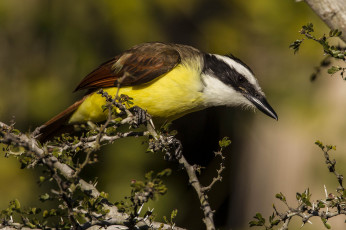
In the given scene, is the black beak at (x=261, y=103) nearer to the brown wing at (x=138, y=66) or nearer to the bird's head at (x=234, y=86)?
the bird's head at (x=234, y=86)

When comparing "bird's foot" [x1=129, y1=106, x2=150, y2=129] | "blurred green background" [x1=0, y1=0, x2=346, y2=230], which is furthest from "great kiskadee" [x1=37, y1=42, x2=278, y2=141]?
"blurred green background" [x1=0, y1=0, x2=346, y2=230]

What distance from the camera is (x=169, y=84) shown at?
4250 millimetres

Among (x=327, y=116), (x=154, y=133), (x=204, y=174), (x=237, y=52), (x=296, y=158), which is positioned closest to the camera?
(x=154, y=133)

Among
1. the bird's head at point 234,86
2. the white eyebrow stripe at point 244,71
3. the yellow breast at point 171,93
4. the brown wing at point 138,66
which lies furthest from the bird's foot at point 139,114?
the white eyebrow stripe at point 244,71

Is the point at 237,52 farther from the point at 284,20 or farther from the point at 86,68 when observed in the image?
the point at 86,68

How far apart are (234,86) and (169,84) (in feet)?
1.90

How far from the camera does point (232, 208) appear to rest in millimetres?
7082

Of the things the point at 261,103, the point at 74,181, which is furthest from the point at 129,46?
→ the point at 74,181

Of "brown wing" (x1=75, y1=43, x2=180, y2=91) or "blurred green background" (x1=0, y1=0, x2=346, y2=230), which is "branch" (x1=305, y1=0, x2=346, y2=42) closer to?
"brown wing" (x1=75, y1=43, x2=180, y2=91)

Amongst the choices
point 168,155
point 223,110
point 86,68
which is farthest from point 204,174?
point 168,155

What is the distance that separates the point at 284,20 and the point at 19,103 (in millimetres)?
2749

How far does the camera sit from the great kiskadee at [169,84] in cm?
421

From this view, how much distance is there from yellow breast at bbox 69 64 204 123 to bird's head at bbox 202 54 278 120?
0.42 feet

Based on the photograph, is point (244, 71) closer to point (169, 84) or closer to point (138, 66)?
point (169, 84)
